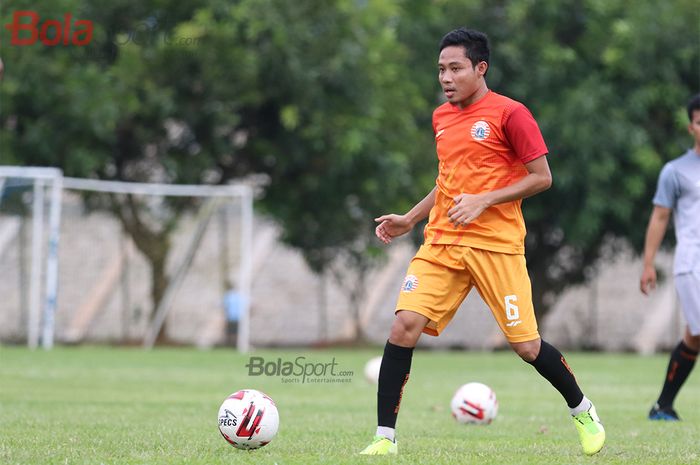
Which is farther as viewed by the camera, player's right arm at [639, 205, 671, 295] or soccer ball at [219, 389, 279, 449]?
player's right arm at [639, 205, 671, 295]

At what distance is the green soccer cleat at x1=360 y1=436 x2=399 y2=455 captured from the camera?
268 inches

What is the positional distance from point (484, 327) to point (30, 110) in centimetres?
1377

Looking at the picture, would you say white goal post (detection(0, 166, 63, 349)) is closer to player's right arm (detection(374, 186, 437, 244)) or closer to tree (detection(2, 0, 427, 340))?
tree (detection(2, 0, 427, 340))

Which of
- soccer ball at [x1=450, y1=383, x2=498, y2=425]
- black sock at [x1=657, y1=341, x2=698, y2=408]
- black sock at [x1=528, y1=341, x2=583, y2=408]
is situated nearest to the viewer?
black sock at [x1=528, y1=341, x2=583, y2=408]

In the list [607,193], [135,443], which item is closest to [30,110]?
[607,193]

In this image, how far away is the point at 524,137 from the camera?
6859 millimetres

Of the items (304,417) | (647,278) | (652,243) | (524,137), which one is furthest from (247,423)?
(652,243)

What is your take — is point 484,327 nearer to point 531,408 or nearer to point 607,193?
point 607,193

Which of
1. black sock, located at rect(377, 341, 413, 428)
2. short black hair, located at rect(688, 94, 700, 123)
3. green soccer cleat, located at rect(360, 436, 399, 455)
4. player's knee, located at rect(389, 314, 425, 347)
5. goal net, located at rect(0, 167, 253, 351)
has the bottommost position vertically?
goal net, located at rect(0, 167, 253, 351)

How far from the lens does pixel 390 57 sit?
24.9 meters

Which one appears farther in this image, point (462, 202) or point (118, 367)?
point (118, 367)

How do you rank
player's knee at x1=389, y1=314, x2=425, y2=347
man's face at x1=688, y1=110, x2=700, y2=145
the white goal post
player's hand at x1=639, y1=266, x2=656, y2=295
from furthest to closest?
the white goal post → player's hand at x1=639, y1=266, x2=656, y2=295 → man's face at x1=688, y1=110, x2=700, y2=145 → player's knee at x1=389, y1=314, x2=425, y2=347

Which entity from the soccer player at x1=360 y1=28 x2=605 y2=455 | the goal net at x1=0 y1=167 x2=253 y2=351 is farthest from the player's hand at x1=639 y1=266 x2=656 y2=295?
the goal net at x1=0 y1=167 x2=253 y2=351

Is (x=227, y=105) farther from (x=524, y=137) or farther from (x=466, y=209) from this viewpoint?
(x=466, y=209)
